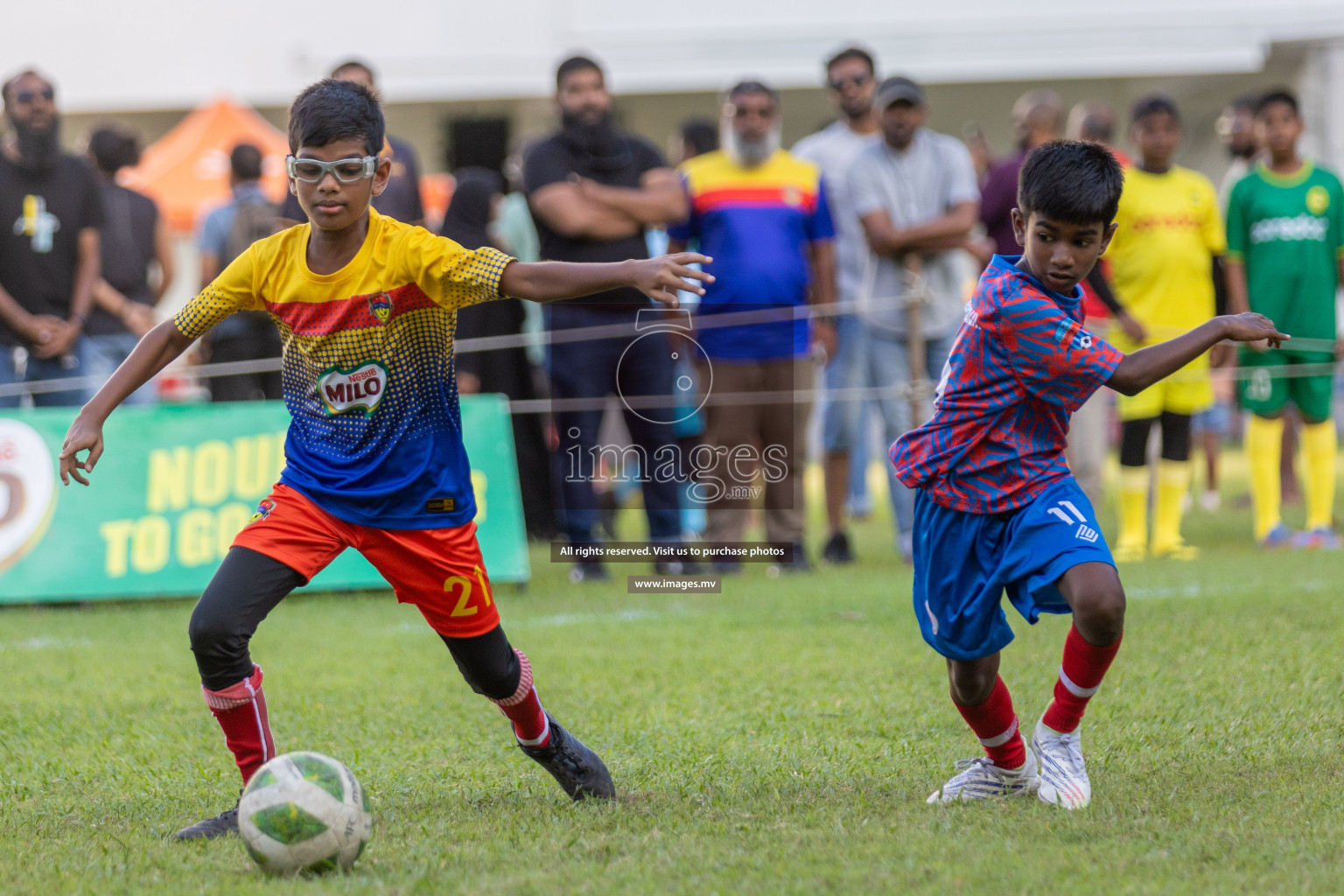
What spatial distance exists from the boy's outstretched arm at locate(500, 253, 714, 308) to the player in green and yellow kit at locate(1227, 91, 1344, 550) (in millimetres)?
6427

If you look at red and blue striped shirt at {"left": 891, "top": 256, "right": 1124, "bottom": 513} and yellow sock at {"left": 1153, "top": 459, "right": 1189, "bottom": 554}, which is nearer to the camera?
red and blue striped shirt at {"left": 891, "top": 256, "right": 1124, "bottom": 513}

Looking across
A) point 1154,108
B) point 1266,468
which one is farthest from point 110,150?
point 1266,468

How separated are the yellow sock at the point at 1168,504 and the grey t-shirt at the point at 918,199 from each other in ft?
5.03

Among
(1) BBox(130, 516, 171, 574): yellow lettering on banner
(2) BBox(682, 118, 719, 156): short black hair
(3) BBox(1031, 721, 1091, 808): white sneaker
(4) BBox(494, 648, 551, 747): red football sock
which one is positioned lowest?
(1) BBox(130, 516, 171, 574): yellow lettering on banner

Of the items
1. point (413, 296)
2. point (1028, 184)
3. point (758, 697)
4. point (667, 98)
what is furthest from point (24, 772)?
point (667, 98)

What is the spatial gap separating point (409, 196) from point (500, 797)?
5.27 meters

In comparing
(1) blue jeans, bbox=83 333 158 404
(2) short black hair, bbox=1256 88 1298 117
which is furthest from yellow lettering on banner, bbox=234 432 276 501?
(2) short black hair, bbox=1256 88 1298 117

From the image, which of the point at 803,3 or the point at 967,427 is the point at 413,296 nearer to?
the point at 967,427

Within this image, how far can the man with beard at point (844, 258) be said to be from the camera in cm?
906

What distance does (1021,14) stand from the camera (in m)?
19.5

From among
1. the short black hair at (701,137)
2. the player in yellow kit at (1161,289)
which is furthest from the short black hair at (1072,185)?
the short black hair at (701,137)

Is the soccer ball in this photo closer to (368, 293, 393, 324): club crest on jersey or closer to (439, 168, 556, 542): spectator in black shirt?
(368, 293, 393, 324): club crest on jersey

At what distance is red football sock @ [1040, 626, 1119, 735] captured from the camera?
3807 mm

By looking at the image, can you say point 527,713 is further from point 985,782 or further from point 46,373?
point 46,373
